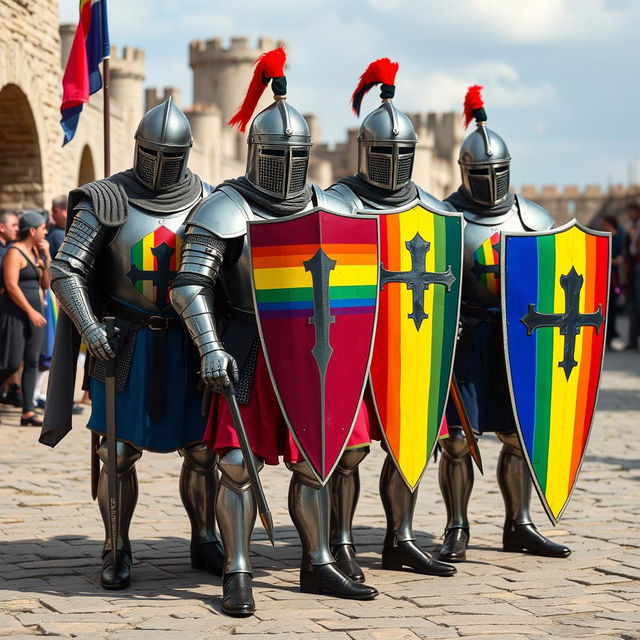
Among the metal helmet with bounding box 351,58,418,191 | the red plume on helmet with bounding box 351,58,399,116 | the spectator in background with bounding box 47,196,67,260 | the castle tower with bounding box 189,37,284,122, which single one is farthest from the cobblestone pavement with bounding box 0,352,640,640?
the castle tower with bounding box 189,37,284,122

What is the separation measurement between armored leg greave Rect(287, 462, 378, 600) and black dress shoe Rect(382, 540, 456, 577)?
404 mm

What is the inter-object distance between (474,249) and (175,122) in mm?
1259

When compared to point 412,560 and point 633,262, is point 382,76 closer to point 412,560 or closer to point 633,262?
point 412,560

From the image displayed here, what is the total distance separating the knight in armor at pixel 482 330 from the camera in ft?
16.5

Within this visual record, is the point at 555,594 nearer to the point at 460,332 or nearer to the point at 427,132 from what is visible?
the point at 460,332

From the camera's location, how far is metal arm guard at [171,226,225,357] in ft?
13.8

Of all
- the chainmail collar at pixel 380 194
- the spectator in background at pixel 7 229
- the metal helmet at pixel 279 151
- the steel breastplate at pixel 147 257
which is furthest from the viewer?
the spectator in background at pixel 7 229

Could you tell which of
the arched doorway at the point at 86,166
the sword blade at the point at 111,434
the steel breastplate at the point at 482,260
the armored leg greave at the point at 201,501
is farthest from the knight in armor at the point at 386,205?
the arched doorway at the point at 86,166

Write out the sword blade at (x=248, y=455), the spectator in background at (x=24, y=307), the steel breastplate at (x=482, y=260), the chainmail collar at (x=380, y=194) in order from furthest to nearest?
the spectator in background at (x=24, y=307) → the steel breastplate at (x=482, y=260) → the chainmail collar at (x=380, y=194) → the sword blade at (x=248, y=455)

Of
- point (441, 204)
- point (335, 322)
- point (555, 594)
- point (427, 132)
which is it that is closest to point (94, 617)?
point (335, 322)

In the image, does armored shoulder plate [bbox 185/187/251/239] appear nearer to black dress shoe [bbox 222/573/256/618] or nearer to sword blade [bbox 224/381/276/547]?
sword blade [bbox 224/381/276/547]

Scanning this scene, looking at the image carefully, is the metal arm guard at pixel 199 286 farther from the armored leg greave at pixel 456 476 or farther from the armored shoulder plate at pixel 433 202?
the armored leg greave at pixel 456 476

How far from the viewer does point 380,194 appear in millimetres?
4809

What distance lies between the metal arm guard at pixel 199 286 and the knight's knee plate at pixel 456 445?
124 centimetres
